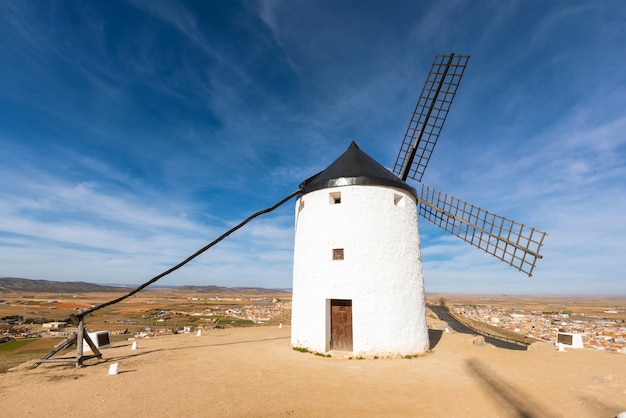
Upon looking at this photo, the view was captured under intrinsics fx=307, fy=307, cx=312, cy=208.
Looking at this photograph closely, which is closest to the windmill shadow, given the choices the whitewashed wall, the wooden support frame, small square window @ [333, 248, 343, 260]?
the whitewashed wall

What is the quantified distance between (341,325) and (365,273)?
2.08 m

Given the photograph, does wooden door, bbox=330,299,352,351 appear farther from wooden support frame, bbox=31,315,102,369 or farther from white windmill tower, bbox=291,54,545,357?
wooden support frame, bbox=31,315,102,369

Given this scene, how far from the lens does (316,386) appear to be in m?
7.22

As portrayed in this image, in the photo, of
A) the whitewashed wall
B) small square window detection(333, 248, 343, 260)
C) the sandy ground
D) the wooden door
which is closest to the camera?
the sandy ground

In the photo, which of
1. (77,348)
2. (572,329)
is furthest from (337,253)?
(572,329)

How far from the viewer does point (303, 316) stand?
11391mm

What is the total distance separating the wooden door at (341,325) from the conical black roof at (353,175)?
4.37m

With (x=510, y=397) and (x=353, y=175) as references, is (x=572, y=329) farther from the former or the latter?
(x=353, y=175)

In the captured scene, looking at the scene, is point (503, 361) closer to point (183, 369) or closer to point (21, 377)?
point (183, 369)

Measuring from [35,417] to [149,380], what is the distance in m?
2.40

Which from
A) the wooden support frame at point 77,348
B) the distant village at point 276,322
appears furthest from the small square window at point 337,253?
the distant village at point 276,322

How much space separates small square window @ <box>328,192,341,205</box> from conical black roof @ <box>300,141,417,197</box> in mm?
369

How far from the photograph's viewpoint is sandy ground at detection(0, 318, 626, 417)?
578 cm

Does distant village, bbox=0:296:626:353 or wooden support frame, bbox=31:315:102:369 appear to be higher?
wooden support frame, bbox=31:315:102:369
